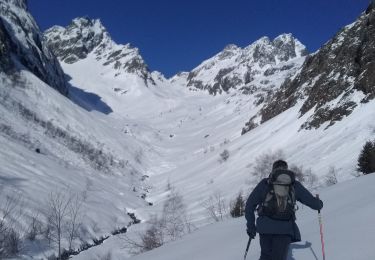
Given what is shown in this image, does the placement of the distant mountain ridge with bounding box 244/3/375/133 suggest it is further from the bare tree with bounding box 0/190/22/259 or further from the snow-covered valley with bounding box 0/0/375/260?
the bare tree with bounding box 0/190/22/259

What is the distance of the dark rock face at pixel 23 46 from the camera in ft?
191

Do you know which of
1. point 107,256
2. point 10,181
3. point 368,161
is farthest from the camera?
point 10,181

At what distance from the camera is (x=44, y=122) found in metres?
49.8

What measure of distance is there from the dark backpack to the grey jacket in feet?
0.23

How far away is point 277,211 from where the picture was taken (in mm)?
6543

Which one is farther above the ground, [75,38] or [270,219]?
[75,38]

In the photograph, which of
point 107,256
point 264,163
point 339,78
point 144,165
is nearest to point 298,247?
point 107,256

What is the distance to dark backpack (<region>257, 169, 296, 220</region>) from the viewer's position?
6.45 metres

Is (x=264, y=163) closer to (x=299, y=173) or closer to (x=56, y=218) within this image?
(x=299, y=173)

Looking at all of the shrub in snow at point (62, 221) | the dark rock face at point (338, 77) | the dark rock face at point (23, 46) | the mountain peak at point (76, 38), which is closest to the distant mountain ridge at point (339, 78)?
the dark rock face at point (338, 77)

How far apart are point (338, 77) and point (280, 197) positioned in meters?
36.8

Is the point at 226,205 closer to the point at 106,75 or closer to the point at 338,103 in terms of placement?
the point at 338,103

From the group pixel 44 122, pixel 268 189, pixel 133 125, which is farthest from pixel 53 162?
pixel 133 125

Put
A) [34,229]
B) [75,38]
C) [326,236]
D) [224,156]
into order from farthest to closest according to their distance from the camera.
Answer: [75,38]
[224,156]
[34,229]
[326,236]
